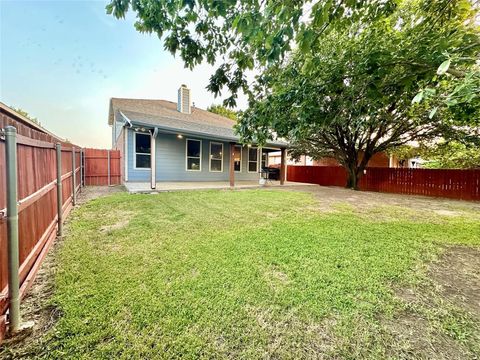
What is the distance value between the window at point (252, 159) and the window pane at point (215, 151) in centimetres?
215

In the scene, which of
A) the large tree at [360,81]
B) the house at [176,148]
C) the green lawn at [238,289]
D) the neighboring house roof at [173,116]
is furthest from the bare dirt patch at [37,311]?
the neighboring house roof at [173,116]

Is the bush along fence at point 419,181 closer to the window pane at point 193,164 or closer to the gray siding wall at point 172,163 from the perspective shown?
the gray siding wall at point 172,163

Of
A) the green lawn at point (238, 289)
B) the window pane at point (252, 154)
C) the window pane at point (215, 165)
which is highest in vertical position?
the window pane at point (252, 154)

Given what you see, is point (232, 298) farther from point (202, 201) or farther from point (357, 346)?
point (202, 201)

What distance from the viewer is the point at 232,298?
200 cm

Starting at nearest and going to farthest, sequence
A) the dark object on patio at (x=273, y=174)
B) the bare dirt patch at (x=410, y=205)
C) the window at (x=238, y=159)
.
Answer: the bare dirt patch at (x=410, y=205) < the window at (x=238, y=159) < the dark object on patio at (x=273, y=174)

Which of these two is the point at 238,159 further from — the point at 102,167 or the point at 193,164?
the point at 102,167

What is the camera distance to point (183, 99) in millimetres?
13836

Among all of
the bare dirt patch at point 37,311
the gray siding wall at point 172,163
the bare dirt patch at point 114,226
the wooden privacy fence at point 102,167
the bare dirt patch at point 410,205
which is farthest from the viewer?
the wooden privacy fence at point 102,167

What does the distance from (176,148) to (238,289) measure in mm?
9383

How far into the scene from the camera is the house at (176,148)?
9.00 m

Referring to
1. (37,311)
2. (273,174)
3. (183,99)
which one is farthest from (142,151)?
(273,174)

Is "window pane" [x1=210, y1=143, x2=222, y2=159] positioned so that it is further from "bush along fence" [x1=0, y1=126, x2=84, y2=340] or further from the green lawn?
"bush along fence" [x1=0, y1=126, x2=84, y2=340]

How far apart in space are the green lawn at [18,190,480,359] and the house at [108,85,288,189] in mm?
4868
